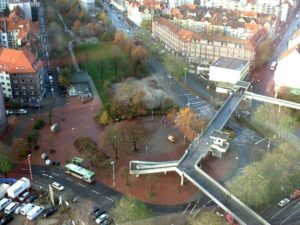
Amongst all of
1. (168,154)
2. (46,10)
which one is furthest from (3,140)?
(46,10)

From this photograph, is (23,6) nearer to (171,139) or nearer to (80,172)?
(171,139)

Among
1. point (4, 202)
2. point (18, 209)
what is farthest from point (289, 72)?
point (4, 202)

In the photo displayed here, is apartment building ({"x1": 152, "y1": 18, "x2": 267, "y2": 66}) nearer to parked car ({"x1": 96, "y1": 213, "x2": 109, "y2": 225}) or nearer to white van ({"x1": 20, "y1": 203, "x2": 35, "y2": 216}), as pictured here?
parked car ({"x1": 96, "y1": 213, "x2": 109, "y2": 225})

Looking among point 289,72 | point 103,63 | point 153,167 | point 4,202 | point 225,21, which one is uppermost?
point 225,21

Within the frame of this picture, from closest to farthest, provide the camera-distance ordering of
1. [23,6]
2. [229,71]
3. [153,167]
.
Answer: [153,167] → [229,71] → [23,6]

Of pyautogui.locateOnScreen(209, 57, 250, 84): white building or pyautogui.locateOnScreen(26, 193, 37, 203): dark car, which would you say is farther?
pyautogui.locateOnScreen(209, 57, 250, 84): white building

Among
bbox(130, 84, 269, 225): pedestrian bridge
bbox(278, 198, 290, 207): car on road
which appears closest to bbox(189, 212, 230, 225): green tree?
bbox(130, 84, 269, 225): pedestrian bridge

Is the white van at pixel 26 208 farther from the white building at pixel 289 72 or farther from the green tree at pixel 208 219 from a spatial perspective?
the white building at pixel 289 72
